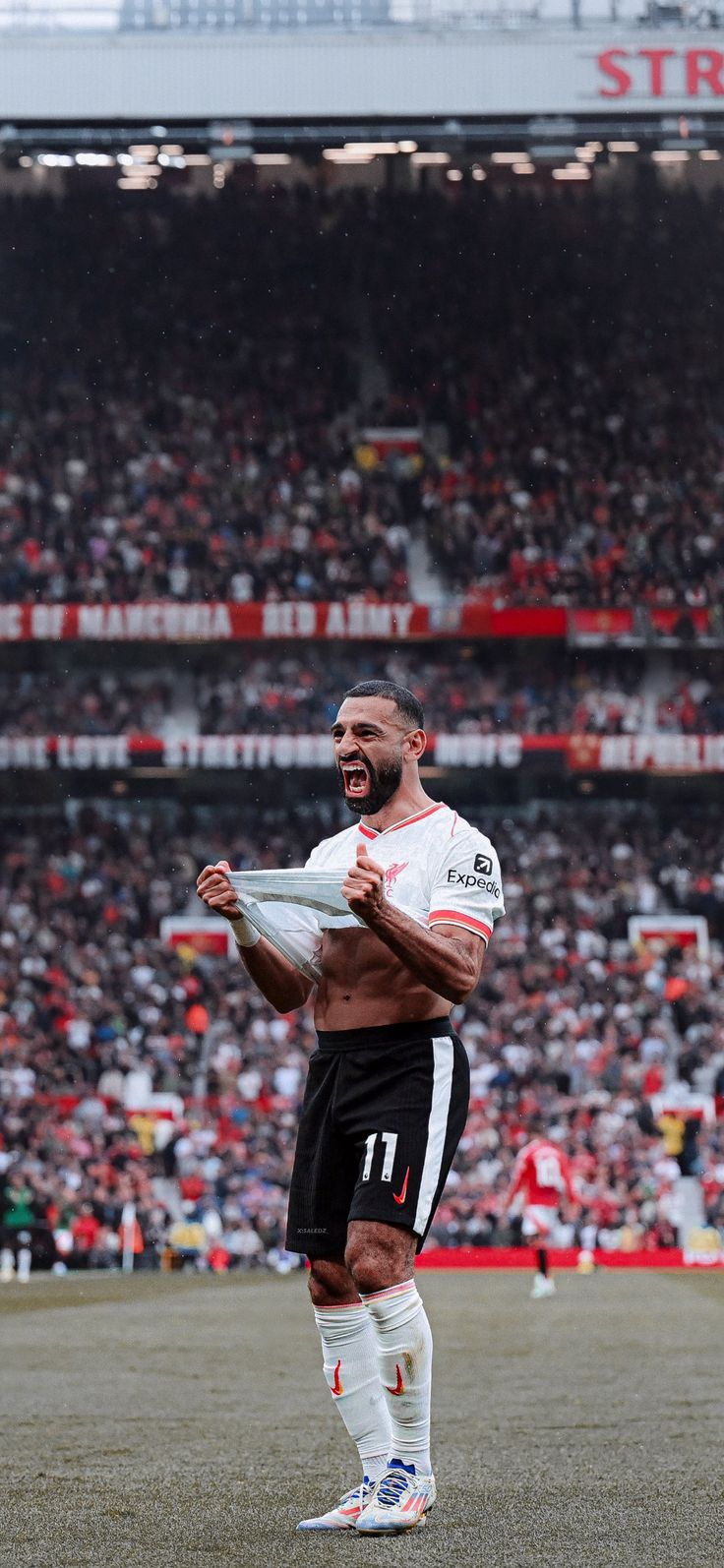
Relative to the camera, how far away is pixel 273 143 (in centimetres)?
3039

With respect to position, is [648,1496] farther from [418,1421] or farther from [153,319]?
[153,319]

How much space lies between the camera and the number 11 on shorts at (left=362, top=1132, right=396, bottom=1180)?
4.89m

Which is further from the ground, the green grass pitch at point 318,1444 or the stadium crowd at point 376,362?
the stadium crowd at point 376,362

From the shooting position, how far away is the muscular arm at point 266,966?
5066mm

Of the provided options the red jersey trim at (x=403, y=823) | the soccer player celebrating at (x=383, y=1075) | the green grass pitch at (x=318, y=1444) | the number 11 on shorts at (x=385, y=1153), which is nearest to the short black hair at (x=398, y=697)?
the soccer player celebrating at (x=383, y=1075)

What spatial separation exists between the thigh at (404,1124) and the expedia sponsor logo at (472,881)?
0.43 meters

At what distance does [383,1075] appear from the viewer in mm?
5023

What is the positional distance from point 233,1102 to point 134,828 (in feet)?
24.1

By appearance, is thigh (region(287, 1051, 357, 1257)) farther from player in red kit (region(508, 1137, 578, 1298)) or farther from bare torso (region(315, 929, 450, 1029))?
player in red kit (region(508, 1137, 578, 1298))

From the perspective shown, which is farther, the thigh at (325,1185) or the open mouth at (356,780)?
the open mouth at (356,780)

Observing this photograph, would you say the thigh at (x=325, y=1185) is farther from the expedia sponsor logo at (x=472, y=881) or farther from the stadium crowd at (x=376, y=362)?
the stadium crowd at (x=376, y=362)

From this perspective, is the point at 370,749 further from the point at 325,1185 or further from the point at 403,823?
the point at 325,1185

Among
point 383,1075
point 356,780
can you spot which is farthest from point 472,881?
point 383,1075

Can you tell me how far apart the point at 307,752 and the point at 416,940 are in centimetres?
2540
